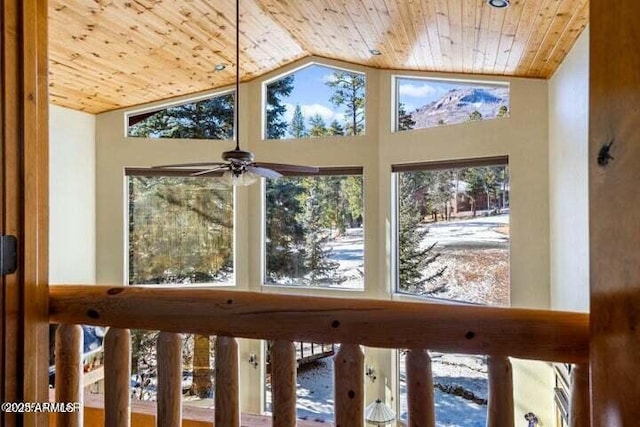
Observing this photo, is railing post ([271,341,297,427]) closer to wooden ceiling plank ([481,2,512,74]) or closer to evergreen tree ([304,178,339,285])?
wooden ceiling plank ([481,2,512,74])

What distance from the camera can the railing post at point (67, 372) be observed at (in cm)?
118

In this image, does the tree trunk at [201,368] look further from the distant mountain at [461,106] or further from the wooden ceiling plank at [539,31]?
the wooden ceiling plank at [539,31]

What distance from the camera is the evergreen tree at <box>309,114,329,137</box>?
257 inches

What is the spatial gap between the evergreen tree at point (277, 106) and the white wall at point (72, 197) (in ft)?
8.43

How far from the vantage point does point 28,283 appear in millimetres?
1116

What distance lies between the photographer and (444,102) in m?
5.61

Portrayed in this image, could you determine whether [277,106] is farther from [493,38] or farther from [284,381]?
[284,381]

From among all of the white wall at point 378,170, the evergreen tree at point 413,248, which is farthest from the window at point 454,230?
the white wall at point 378,170

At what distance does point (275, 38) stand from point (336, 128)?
149 centimetres

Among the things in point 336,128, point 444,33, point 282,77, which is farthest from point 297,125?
point 444,33

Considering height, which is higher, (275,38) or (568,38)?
(275,38)

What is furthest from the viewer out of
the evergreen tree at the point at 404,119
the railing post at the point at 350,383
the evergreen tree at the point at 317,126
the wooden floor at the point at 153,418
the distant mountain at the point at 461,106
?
the evergreen tree at the point at 317,126

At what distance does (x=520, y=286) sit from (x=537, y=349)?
4.47m

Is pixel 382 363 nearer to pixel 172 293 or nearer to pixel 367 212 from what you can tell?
pixel 367 212
